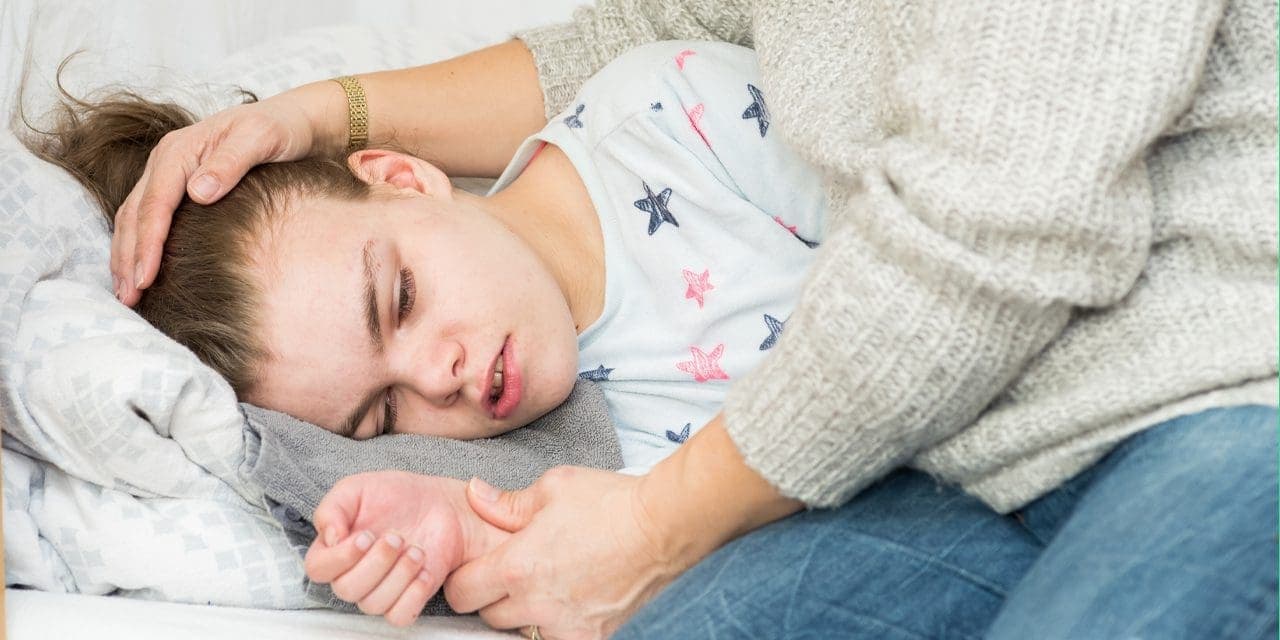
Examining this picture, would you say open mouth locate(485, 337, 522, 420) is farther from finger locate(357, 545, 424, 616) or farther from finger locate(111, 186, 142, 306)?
finger locate(111, 186, 142, 306)

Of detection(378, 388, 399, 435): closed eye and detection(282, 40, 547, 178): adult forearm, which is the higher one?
detection(282, 40, 547, 178): adult forearm

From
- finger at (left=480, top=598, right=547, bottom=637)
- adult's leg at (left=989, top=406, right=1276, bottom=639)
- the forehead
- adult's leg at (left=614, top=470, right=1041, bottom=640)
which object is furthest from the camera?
the forehead

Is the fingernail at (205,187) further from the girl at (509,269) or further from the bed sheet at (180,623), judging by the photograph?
the bed sheet at (180,623)

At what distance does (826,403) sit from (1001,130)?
0.68 feet

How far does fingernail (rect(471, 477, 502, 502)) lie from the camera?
1025 mm

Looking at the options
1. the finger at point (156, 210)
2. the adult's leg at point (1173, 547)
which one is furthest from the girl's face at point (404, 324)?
the adult's leg at point (1173, 547)

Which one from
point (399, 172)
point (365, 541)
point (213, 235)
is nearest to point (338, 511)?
point (365, 541)

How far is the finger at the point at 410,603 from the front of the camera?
0.93 meters

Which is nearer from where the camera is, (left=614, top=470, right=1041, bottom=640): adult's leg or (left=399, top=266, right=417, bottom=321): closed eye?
(left=614, top=470, right=1041, bottom=640): adult's leg

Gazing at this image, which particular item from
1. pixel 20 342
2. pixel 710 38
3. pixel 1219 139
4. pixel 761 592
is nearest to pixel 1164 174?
pixel 1219 139

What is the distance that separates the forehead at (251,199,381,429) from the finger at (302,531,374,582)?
0.72 feet

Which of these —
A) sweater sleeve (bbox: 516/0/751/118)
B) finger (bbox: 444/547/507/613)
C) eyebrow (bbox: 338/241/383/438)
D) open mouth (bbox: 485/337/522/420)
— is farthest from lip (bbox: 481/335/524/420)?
sweater sleeve (bbox: 516/0/751/118)

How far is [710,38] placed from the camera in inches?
55.2

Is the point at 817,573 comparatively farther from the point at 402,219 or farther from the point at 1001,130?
the point at 402,219
